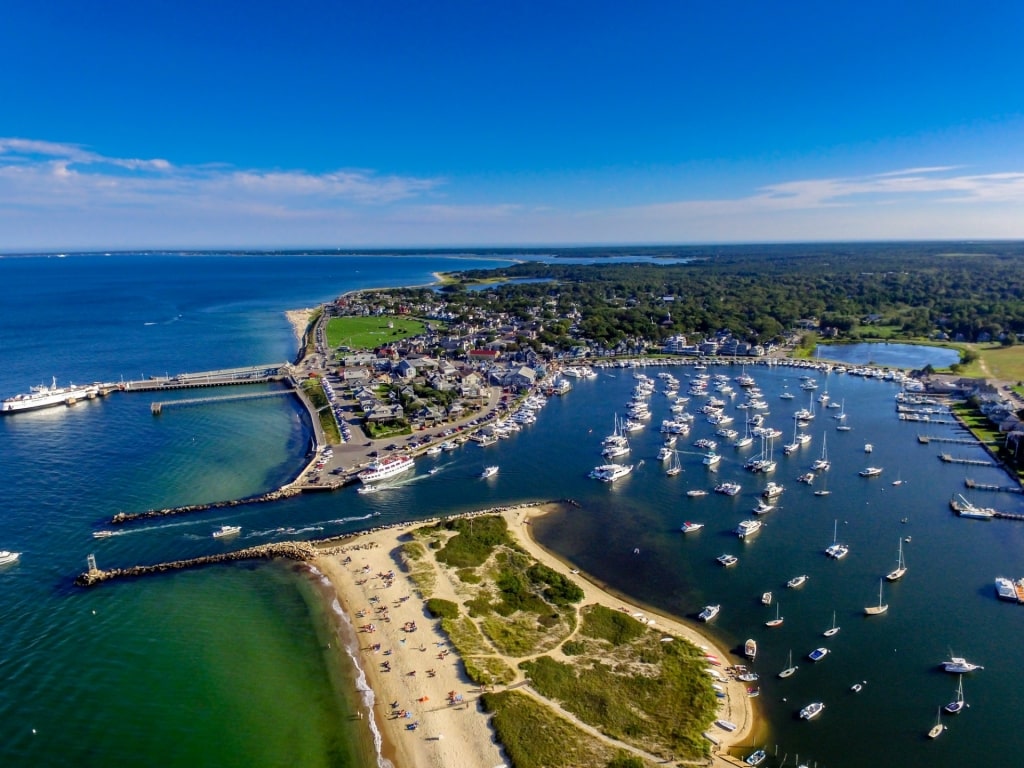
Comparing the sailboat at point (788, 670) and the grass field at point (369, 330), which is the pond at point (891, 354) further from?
the sailboat at point (788, 670)

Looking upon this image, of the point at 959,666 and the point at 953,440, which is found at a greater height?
the point at 953,440

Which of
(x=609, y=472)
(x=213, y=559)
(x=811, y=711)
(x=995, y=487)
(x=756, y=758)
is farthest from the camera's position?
(x=609, y=472)

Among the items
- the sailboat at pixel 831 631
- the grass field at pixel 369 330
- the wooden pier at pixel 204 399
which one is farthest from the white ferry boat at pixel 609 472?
the grass field at pixel 369 330

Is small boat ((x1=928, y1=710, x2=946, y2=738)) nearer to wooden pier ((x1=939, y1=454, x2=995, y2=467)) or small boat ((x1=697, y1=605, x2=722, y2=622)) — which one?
small boat ((x1=697, y1=605, x2=722, y2=622))

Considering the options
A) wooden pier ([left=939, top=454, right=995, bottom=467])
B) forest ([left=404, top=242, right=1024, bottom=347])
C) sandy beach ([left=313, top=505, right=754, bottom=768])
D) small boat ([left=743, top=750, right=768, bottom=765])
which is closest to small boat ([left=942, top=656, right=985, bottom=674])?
sandy beach ([left=313, top=505, right=754, bottom=768])

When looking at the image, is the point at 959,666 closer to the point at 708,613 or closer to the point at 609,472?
the point at 708,613

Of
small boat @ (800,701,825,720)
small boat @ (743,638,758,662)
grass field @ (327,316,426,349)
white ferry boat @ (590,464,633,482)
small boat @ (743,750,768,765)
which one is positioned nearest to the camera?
small boat @ (743,750,768,765)

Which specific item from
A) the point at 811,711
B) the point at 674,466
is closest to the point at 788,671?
the point at 811,711
